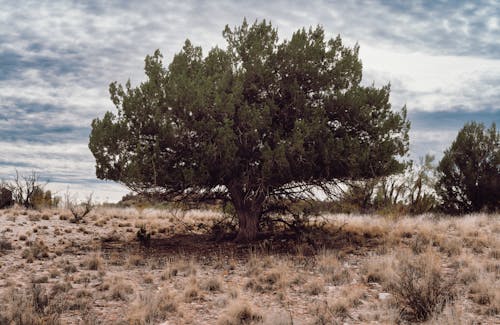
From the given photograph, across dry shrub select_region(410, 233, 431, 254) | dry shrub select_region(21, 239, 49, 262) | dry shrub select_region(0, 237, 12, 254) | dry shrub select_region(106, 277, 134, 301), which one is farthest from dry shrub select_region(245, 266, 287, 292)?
dry shrub select_region(0, 237, 12, 254)

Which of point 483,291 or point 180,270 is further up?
point 483,291

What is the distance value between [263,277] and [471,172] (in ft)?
72.6

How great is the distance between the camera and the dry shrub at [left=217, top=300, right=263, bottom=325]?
781 centimetres

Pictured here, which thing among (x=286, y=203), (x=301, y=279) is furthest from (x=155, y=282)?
(x=286, y=203)

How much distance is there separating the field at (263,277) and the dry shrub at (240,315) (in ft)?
0.06

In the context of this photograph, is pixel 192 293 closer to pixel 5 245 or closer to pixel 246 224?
pixel 246 224

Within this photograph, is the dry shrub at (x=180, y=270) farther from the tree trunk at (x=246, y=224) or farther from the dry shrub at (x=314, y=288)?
the tree trunk at (x=246, y=224)

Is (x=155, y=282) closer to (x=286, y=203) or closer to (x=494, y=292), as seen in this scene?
(x=494, y=292)

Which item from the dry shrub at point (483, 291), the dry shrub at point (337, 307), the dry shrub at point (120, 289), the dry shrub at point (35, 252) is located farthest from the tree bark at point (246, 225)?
the dry shrub at point (483, 291)

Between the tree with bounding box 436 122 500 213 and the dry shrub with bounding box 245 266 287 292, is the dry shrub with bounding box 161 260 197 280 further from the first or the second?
the tree with bounding box 436 122 500 213

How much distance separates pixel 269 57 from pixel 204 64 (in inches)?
90.8

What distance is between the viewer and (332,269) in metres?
11.2

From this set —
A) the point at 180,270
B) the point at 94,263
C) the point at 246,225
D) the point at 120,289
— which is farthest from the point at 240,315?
the point at 246,225

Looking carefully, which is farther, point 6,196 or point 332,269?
point 6,196
